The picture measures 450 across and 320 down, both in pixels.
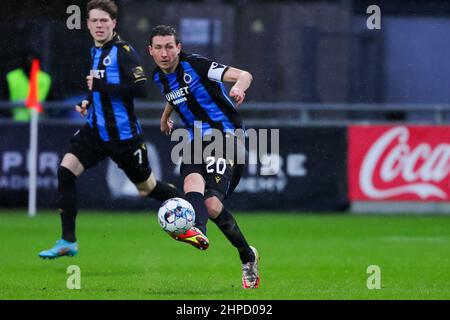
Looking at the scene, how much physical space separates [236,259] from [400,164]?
540 cm

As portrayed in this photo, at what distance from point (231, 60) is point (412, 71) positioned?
262 cm

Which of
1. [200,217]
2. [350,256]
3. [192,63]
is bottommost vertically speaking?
[350,256]

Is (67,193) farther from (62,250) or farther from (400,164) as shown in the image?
(400,164)

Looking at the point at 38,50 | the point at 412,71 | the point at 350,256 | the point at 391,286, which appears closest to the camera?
the point at 391,286

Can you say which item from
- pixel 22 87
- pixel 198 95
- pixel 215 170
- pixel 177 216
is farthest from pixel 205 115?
pixel 22 87

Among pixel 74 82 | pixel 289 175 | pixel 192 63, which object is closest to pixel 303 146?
pixel 289 175

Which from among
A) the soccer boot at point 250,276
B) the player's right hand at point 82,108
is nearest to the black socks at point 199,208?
the soccer boot at point 250,276

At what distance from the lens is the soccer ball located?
7.68m

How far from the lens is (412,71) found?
16.3m

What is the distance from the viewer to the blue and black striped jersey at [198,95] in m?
8.45

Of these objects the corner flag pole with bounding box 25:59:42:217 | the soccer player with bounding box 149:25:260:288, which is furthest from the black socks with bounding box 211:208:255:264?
the corner flag pole with bounding box 25:59:42:217

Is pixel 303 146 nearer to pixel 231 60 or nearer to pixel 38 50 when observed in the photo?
pixel 231 60

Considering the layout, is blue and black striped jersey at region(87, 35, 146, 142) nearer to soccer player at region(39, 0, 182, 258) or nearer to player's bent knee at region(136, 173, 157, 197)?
soccer player at region(39, 0, 182, 258)

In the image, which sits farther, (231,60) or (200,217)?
(231,60)
